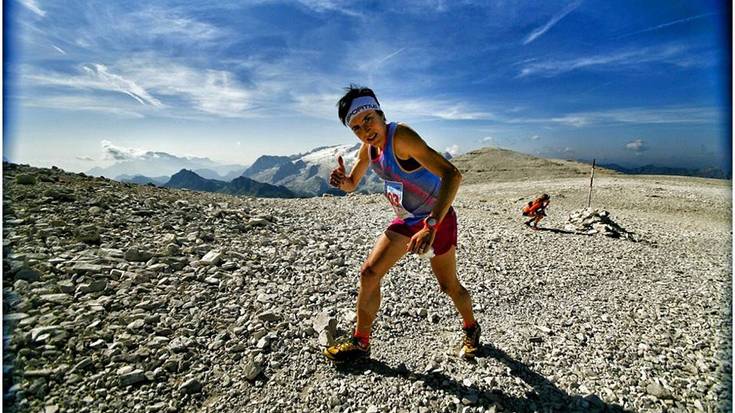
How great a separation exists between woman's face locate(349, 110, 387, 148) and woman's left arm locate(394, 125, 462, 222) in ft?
0.60

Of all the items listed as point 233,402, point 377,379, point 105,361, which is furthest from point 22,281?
point 377,379

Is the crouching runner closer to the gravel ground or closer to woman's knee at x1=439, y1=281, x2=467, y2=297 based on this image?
woman's knee at x1=439, y1=281, x2=467, y2=297

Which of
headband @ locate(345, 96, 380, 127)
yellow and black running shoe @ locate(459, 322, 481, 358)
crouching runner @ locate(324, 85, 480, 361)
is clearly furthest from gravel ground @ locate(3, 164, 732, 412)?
headband @ locate(345, 96, 380, 127)

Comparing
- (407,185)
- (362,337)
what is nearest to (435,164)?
(407,185)

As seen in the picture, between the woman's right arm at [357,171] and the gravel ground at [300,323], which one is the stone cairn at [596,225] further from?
the woman's right arm at [357,171]

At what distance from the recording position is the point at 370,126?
143 inches

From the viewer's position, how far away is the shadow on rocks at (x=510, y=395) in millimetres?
3732

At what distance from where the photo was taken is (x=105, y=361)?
3.91 metres

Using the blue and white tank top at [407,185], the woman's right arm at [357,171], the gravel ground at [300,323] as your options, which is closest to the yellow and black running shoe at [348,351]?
the gravel ground at [300,323]

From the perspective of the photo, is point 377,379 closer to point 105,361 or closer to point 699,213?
point 105,361

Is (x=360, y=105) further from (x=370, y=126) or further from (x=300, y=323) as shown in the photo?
(x=300, y=323)

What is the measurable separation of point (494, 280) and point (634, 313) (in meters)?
2.39

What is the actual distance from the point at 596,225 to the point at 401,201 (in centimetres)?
1192

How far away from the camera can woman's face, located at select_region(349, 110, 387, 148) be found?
3623 mm
